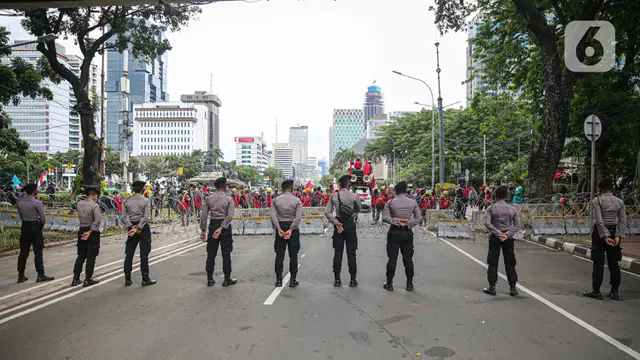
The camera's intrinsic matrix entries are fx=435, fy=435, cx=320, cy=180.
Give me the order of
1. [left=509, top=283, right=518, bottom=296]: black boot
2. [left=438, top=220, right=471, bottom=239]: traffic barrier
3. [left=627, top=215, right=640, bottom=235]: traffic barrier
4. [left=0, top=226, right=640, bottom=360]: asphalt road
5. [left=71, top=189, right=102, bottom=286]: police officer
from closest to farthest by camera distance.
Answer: [left=0, top=226, right=640, bottom=360]: asphalt road → [left=509, top=283, right=518, bottom=296]: black boot → [left=71, top=189, right=102, bottom=286]: police officer → [left=438, top=220, right=471, bottom=239]: traffic barrier → [left=627, top=215, right=640, bottom=235]: traffic barrier

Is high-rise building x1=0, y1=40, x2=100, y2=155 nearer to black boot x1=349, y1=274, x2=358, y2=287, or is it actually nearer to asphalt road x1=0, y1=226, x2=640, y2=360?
asphalt road x1=0, y1=226, x2=640, y2=360

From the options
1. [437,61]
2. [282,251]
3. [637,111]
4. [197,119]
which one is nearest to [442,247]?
[282,251]

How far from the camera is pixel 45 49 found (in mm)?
15812

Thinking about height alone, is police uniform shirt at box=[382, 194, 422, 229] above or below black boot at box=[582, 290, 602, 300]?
above

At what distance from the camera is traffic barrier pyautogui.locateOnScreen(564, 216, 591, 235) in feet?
51.9

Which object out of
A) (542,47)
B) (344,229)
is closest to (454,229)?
(542,47)

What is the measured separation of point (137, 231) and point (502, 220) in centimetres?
628

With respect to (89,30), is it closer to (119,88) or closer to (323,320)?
(323,320)

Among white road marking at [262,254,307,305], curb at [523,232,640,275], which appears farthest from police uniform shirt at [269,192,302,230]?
curb at [523,232,640,275]

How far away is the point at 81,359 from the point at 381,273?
5.70 metres

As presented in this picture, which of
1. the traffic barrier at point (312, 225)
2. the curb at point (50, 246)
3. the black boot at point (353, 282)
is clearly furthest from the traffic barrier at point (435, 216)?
the curb at point (50, 246)

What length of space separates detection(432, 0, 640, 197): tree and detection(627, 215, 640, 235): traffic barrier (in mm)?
2779

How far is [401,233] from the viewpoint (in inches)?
289

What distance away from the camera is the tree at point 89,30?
52.1ft
